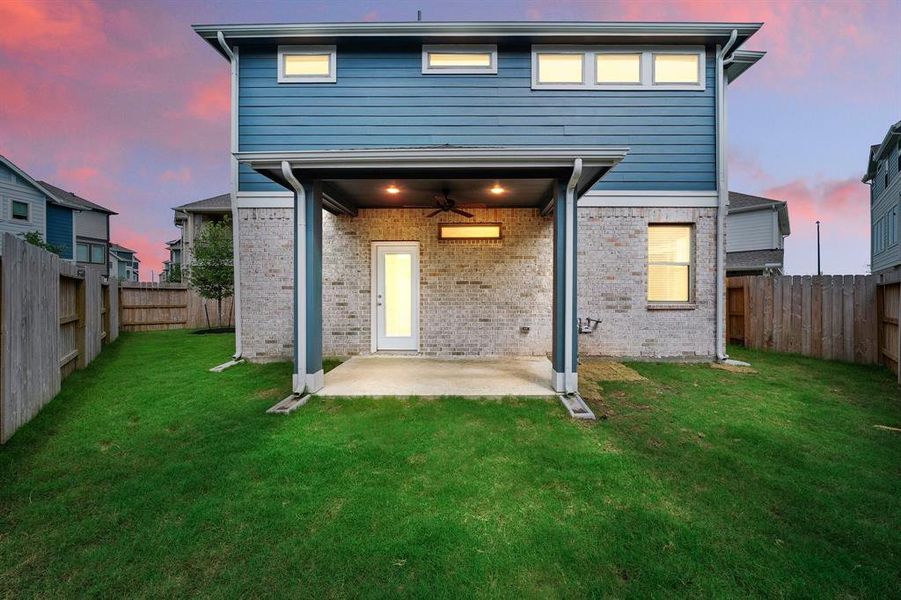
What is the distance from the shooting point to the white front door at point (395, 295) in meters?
6.80

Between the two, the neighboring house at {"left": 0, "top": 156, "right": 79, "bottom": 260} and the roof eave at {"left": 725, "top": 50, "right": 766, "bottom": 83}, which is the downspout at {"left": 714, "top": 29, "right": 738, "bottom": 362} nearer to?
the roof eave at {"left": 725, "top": 50, "right": 766, "bottom": 83}

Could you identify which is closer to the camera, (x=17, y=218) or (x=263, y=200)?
(x=263, y=200)

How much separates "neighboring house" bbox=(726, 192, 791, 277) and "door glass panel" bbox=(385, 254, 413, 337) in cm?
1540

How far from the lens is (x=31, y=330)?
3734mm

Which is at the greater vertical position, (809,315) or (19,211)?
(19,211)

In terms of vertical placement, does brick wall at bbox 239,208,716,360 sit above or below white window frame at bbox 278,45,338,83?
below

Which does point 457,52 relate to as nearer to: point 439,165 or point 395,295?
point 439,165

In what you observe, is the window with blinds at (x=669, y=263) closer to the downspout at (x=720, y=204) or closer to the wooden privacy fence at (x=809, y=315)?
the downspout at (x=720, y=204)

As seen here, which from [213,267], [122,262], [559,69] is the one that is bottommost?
[213,267]

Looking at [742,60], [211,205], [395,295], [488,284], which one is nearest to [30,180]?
[211,205]

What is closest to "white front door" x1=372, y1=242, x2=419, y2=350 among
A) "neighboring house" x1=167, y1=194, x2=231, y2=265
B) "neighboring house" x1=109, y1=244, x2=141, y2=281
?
"neighboring house" x1=167, y1=194, x2=231, y2=265

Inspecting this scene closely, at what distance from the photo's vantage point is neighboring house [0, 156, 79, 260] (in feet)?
48.0

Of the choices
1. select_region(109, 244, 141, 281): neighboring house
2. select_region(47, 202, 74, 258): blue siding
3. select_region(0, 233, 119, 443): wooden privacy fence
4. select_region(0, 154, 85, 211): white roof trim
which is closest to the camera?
select_region(0, 233, 119, 443): wooden privacy fence

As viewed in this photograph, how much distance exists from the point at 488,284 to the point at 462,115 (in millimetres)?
3167
